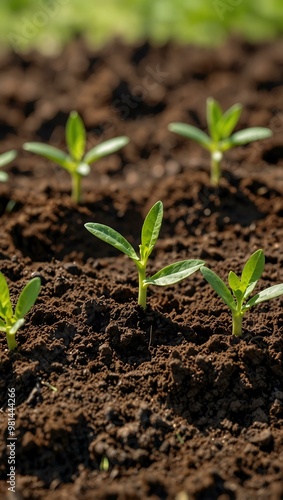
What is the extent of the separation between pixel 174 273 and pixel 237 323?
12.3 inches

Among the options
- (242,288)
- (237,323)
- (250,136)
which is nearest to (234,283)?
(242,288)

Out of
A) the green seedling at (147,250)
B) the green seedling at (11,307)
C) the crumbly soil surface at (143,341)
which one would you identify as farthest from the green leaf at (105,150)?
the green seedling at (11,307)

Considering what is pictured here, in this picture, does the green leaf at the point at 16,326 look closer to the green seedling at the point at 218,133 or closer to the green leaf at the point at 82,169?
the green leaf at the point at 82,169

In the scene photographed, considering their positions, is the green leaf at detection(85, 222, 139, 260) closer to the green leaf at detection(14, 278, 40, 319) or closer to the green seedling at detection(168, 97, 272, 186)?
the green leaf at detection(14, 278, 40, 319)

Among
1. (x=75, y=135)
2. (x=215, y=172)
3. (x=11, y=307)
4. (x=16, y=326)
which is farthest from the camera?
(x=215, y=172)

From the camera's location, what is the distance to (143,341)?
2.58 m

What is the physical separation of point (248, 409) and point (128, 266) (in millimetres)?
1026

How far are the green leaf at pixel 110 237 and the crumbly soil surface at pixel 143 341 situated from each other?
9.5 inches

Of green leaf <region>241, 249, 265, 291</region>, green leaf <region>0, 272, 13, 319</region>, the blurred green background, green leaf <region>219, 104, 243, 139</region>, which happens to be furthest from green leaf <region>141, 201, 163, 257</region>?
the blurred green background

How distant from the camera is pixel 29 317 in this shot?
8.79 ft

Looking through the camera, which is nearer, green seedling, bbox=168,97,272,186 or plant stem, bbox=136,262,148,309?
plant stem, bbox=136,262,148,309

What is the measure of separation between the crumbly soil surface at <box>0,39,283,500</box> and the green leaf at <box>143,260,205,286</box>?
0.19 meters

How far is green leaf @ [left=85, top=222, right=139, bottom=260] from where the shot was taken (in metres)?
2.55

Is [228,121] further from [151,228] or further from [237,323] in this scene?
[237,323]
